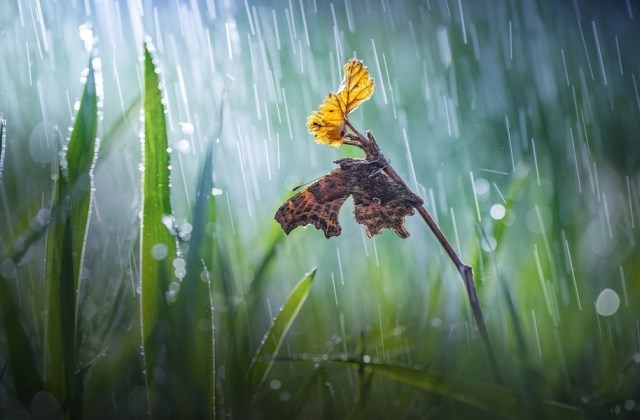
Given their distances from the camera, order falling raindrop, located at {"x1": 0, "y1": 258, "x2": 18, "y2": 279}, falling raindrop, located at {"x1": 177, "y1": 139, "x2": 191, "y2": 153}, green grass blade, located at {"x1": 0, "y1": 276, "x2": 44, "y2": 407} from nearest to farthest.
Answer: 1. green grass blade, located at {"x1": 0, "y1": 276, "x2": 44, "y2": 407}
2. falling raindrop, located at {"x1": 0, "y1": 258, "x2": 18, "y2": 279}
3. falling raindrop, located at {"x1": 177, "y1": 139, "x2": 191, "y2": 153}

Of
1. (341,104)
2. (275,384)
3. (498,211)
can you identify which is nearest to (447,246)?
(341,104)

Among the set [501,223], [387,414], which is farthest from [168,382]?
[501,223]

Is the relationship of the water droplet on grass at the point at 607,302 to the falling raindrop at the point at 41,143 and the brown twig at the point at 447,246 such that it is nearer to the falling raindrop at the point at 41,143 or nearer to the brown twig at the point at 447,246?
the brown twig at the point at 447,246

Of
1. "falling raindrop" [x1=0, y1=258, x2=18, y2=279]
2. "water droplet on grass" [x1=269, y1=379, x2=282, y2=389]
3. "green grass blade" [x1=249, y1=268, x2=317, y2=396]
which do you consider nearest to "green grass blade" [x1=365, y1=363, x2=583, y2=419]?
"green grass blade" [x1=249, y1=268, x2=317, y2=396]

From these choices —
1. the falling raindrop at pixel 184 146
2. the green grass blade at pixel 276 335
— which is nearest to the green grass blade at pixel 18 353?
the green grass blade at pixel 276 335

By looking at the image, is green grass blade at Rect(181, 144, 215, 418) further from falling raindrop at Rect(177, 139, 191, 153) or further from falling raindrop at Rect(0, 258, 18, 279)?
falling raindrop at Rect(177, 139, 191, 153)

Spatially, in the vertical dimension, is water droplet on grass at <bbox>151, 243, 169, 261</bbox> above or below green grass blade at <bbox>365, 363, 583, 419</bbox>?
above
